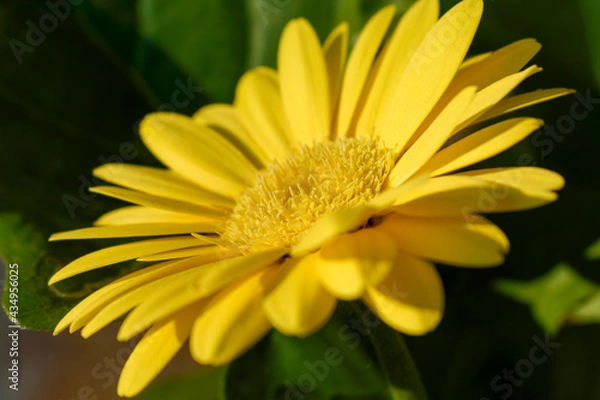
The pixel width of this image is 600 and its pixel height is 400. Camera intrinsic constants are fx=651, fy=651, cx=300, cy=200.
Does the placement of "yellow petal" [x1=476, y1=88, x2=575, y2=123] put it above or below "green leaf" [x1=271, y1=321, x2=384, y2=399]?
above

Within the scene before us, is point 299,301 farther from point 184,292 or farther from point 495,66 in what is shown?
point 495,66

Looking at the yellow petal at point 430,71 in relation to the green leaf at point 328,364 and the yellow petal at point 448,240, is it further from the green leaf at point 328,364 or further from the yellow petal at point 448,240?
the green leaf at point 328,364

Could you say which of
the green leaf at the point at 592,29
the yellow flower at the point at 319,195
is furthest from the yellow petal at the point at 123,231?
the green leaf at the point at 592,29

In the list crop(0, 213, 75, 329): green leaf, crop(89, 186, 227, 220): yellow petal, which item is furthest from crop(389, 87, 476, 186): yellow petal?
crop(0, 213, 75, 329): green leaf

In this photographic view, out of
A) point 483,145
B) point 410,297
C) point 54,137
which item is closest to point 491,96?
point 483,145

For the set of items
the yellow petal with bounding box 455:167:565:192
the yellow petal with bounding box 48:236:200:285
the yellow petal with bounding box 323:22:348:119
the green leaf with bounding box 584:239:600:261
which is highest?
the yellow petal with bounding box 323:22:348:119

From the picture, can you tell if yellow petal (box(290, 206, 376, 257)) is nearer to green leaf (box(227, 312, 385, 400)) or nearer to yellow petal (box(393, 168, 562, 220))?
yellow petal (box(393, 168, 562, 220))

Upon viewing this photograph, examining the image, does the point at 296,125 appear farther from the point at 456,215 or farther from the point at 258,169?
the point at 456,215

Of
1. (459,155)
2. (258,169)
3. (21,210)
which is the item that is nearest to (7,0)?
(21,210)
